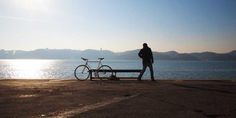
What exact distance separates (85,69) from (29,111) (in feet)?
49.4

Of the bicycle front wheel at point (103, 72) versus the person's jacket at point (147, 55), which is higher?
the person's jacket at point (147, 55)

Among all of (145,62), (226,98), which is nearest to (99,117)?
(226,98)

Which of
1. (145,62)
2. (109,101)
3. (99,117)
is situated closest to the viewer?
(99,117)

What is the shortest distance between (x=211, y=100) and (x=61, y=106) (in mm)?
4770

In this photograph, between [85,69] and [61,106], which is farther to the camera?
[85,69]

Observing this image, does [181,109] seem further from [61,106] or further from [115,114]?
[61,106]

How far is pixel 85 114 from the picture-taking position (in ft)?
30.2

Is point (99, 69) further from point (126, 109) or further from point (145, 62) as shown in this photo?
point (126, 109)

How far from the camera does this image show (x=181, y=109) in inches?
401

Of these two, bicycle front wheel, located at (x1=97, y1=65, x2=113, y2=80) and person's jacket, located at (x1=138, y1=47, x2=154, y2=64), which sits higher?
person's jacket, located at (x1=138, y1=47, x2=154, y2=64)

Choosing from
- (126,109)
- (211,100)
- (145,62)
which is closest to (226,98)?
(211,100)

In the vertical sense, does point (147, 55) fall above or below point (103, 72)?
above

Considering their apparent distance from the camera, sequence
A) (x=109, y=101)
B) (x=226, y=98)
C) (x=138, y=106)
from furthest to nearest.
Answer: (x=226, y=98) < (x=109, y=101) < (x=138, y=106)

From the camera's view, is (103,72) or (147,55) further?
(103,72)
